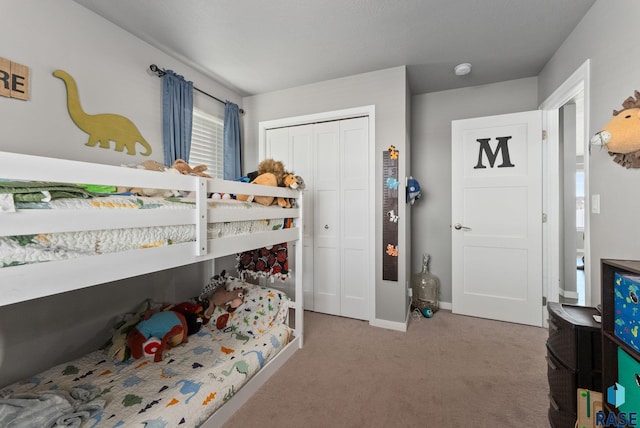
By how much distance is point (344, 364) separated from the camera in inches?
77.9

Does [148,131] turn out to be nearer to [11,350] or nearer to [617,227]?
[11,350]

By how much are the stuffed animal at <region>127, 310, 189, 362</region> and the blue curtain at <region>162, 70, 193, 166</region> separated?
4.19 ft

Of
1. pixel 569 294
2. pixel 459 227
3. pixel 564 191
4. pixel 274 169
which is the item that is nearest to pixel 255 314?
pixel 274 169

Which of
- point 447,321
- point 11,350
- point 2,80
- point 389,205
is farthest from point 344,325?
point 2,80

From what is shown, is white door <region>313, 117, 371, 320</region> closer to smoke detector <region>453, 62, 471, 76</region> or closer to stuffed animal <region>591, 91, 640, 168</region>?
smoke detector <region>453, 62, 471, 76</region>

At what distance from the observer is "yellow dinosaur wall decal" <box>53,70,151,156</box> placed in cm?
174

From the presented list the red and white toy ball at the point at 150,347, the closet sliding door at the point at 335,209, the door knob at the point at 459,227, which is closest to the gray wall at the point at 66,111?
the red and white toy ball at the point at 150,347

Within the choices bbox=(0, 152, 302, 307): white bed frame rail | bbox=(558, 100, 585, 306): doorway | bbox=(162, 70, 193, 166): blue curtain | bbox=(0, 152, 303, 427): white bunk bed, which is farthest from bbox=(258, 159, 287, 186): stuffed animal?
bbox=(558, 100, 585, 306): doorway

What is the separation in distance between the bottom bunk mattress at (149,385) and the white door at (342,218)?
91 centimetres

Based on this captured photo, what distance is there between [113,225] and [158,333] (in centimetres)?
114

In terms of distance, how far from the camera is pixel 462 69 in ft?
8.21

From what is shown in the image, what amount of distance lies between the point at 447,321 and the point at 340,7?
2888 millimetres

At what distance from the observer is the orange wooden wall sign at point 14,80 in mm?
1474

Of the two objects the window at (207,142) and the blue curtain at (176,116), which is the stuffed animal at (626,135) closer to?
the blue curtain at (176,116)
